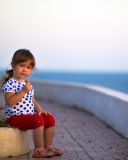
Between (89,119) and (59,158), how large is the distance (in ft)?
11.5

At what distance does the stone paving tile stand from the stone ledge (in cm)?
10

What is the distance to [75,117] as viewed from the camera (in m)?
8.30

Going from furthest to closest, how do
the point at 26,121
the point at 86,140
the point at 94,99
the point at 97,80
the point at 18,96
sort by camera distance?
the point at 97,80
the point at 94,99
the point at 86,140
the point at 26,121
the point at 18,96

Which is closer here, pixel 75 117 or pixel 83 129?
pixel 83 129

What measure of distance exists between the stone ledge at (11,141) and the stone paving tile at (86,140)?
99 millimetres

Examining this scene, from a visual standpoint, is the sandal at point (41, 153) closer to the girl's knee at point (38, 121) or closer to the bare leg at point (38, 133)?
the bare leg at point (38, 133)

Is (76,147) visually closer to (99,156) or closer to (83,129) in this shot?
(99,156)

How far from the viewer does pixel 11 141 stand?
14.7 ft

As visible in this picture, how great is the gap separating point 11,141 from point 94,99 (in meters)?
4.35

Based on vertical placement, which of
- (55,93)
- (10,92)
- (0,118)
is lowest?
(55,93)

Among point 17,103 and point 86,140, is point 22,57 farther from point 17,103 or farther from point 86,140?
point 86,140

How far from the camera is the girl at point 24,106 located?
4371 millimetres

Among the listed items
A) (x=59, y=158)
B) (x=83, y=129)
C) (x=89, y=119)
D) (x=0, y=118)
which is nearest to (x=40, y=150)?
(x=59, y=158)

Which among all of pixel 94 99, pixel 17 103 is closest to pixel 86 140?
pixel 17 103
